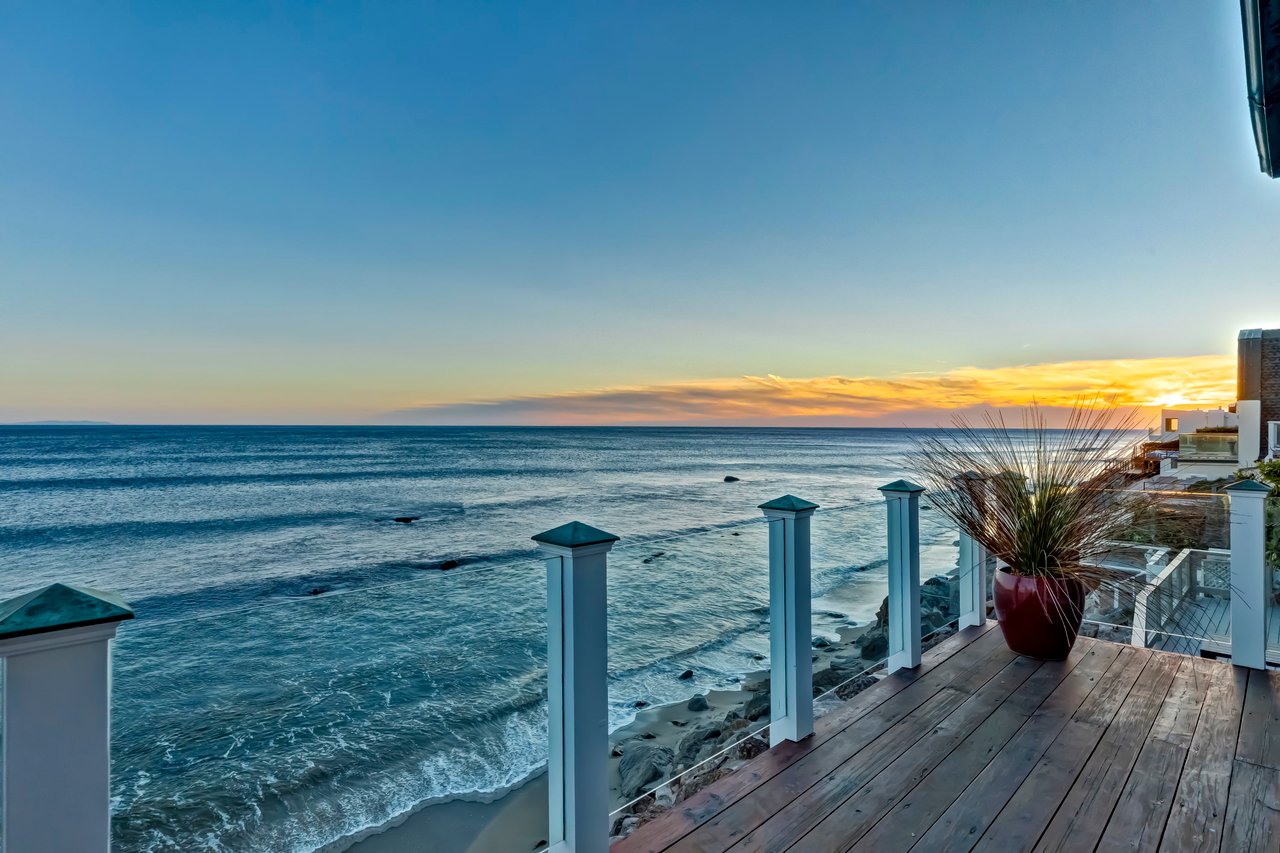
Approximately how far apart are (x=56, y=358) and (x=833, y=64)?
22.5 metres

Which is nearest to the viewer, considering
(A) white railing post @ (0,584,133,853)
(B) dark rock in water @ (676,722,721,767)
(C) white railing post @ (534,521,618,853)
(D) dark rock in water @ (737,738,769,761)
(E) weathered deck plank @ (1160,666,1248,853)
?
(A) white railing post @ (0,584,133,853)

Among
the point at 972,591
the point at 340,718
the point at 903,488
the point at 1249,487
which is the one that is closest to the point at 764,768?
the point at 903,488

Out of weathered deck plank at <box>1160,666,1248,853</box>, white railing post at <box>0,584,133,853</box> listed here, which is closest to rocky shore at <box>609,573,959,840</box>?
weathered deck plank at <box>1160,666,1248,853</box>

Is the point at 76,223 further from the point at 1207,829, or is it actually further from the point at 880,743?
the point at 1207,829

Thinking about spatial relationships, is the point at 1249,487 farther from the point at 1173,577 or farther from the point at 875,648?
the point at 875,648

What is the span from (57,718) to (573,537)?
1.00m

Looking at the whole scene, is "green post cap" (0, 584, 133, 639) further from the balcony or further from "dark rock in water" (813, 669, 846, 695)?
the balcony

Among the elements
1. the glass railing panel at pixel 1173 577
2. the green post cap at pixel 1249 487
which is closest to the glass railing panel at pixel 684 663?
the glass railing panel at pixel 1173 577

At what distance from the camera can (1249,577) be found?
2.92 meters

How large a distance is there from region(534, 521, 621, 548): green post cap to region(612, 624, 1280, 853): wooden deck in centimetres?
95

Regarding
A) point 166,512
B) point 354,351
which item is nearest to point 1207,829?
point 354,351

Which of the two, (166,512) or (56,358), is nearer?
(56,358)

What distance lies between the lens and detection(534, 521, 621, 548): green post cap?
1540mm

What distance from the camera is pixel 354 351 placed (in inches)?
731
